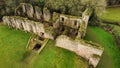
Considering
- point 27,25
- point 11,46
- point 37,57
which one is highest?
point 27,25

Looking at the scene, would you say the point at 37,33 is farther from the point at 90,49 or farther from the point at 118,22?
the point at 118,22

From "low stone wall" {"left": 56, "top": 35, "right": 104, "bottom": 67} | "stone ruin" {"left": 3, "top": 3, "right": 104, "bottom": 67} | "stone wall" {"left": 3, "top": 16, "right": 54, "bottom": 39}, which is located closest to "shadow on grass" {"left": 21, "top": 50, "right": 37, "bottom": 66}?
"stone ruin" {"left": 3, "top": 3, "right": 104, "bottom": 67}

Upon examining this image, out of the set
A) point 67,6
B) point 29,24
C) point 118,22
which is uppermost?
→ point 67,6

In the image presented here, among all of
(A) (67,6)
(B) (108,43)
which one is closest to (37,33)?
(A) (67,6)

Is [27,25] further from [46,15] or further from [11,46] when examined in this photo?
[46,15]

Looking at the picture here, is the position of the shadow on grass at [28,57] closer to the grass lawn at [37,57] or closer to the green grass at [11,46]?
the grass lawn at [37,57]

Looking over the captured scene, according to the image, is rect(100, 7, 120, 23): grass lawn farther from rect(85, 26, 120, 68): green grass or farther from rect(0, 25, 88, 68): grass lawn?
rect(0, 25, 88, 68): grass lawn

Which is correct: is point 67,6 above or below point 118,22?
above

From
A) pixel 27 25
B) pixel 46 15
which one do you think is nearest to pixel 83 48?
pixel 27 25
